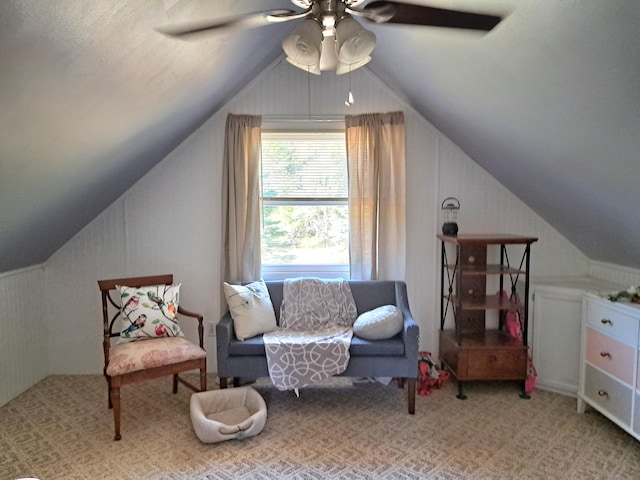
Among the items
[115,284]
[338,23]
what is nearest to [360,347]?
[115,284]

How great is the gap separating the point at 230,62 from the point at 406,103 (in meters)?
1.57

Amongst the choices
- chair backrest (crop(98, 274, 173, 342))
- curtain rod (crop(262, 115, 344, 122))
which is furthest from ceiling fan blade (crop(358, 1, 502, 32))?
chair backrest (crop(98, 274, 173, 342))

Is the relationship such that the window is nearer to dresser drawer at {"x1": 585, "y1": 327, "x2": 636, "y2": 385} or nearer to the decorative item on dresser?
the decorative item on dresser

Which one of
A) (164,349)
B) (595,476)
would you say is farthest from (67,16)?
(595,476)

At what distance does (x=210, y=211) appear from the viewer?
345 cm

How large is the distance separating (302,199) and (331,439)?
6.44 ft

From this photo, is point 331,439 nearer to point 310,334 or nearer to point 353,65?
point 310,334

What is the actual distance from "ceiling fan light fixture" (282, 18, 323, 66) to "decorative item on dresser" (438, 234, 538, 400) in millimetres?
1842

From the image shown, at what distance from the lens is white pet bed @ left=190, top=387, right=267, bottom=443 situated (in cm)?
234

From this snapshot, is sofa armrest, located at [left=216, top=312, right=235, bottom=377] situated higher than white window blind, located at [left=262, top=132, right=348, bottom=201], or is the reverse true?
white window blind, located at [left=262, top=132, right=348, bottom=201]

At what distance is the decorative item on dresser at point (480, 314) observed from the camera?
2961mm

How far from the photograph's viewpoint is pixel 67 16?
4.25 feet

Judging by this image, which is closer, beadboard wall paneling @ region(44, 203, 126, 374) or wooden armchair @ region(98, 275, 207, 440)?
wooden armchair @ region(98, 275, 207, 440)

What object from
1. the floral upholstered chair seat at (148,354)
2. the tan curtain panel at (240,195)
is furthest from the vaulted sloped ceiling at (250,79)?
the floral upholstered chair seat at (148,354)
